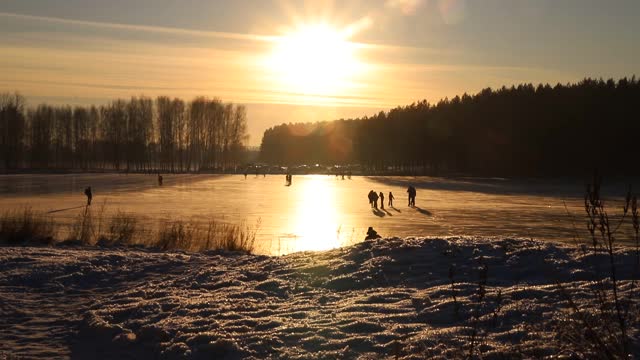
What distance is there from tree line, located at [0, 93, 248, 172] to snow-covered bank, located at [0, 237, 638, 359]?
129 m

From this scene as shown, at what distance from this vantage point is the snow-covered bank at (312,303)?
6738 millimetres

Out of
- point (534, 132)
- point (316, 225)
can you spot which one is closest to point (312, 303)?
point (316, 225)

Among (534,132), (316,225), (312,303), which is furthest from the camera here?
(534,132)

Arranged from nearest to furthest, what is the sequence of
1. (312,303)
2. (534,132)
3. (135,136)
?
(312,303)
(534,132)
(135,136)

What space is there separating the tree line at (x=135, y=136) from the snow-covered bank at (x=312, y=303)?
129 metres

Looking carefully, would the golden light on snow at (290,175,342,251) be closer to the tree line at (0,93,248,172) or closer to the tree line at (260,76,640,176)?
the tree line at (260,76,640,176)

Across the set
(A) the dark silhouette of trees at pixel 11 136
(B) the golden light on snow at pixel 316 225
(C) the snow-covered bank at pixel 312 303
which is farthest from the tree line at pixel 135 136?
(C) the snow-covered bank at pixel 312 303

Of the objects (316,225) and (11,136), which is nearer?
(316,225)

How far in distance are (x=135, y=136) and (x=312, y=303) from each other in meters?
142

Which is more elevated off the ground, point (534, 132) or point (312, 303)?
point (534, 132)

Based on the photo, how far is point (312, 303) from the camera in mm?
8734

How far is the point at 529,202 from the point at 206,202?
2276 centimetres

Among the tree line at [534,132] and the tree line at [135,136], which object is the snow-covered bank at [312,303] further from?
the tree line at [135,136]

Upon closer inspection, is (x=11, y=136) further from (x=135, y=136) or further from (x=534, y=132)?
(x=534, y=132)
